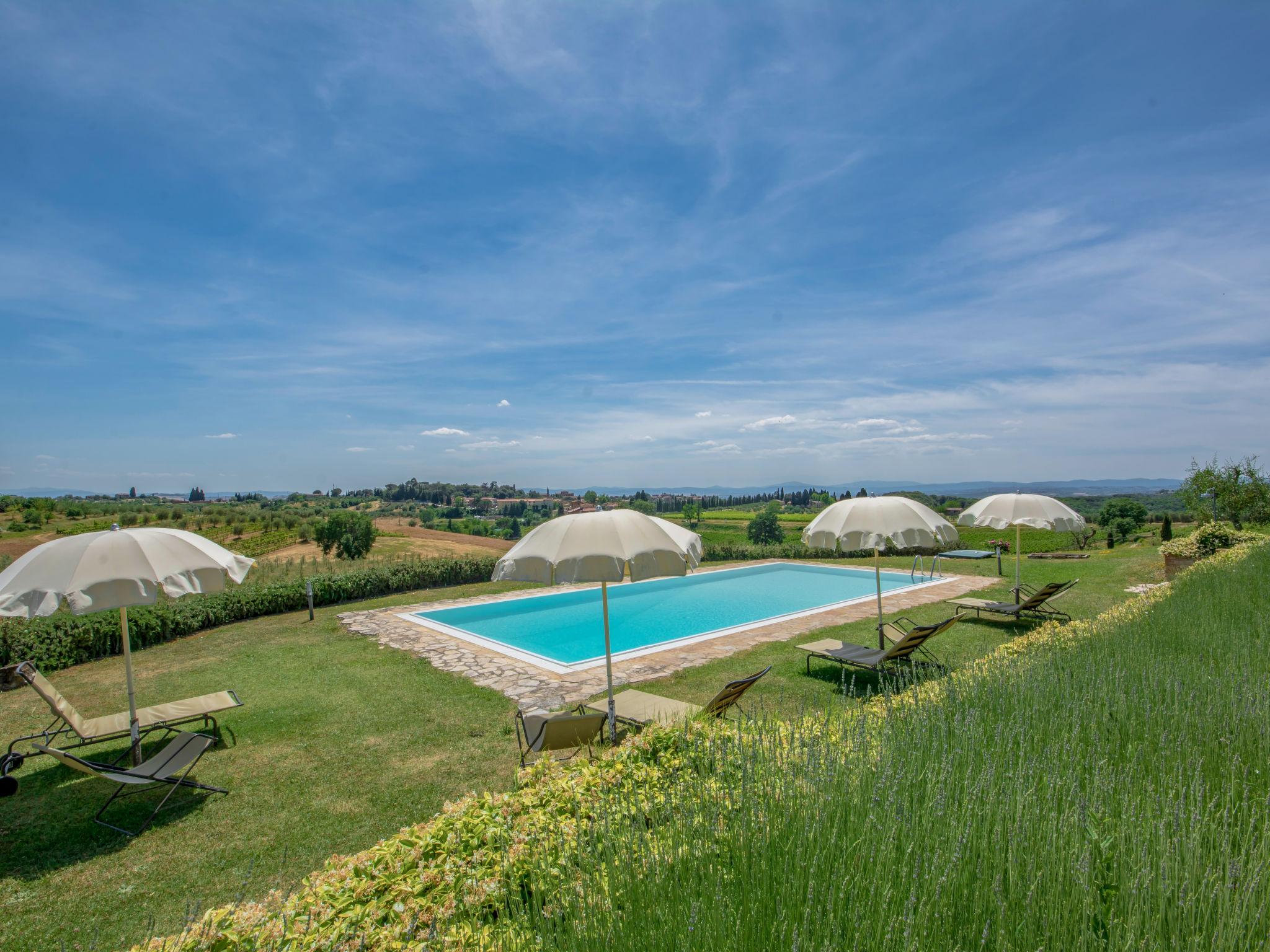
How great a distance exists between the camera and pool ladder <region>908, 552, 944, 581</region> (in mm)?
16516

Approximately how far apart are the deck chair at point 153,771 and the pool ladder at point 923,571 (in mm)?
16312

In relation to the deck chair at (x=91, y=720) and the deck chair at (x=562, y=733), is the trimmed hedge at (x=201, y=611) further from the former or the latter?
the deck chair at (x=91, y=720)

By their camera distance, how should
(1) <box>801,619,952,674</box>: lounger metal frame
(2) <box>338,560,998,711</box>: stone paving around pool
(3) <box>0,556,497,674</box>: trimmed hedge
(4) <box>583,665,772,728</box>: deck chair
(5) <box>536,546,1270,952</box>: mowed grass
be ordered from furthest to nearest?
(3) <box>0,556,497,674</box>: trimmed hedge, (2) <box>338,560,998,711</box>: stone paving around pool, (1) <box>801,619,952,674</box>: lounger metal frame, (4) <box>583,665,772,728</box>: deck chair, (5) <box>536,546,1270,952</box>: mowed grass

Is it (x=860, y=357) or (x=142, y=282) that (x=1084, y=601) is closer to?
(x=860, y=357)

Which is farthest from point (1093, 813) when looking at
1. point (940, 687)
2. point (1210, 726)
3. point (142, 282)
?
point (142, 282)

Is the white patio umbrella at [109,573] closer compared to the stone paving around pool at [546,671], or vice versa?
the white patio umbrella at [109,573]

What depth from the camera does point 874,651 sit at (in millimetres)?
7734

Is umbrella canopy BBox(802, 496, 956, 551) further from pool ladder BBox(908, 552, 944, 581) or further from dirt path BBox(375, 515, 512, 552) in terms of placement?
dirt path BBox(375, 515, 512, 552)

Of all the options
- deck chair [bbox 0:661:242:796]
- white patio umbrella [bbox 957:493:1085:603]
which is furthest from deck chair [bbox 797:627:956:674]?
deck chair [bbox 0:661:242:796]

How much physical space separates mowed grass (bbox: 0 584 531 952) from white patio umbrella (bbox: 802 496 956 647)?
4.70 meters

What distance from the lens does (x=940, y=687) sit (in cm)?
431

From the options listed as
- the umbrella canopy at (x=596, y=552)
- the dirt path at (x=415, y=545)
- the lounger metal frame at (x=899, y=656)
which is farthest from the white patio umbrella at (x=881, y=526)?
the dirt path at (x=415, y=545)

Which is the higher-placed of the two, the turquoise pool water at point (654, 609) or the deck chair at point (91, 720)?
the deck chair at point (91, 720)

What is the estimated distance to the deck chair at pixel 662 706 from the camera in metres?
5.23
